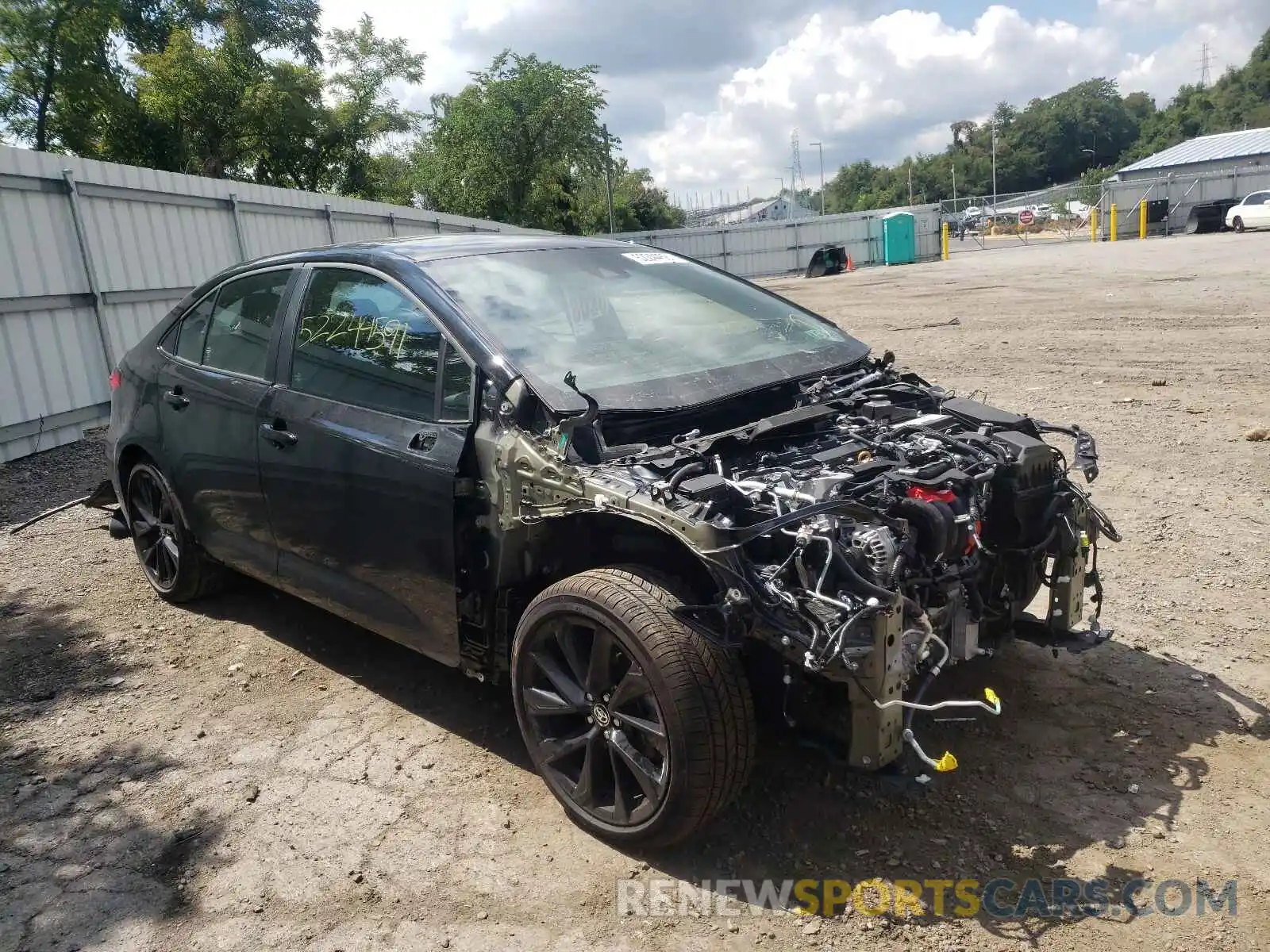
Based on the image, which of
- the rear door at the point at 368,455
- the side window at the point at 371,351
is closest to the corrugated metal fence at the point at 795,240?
the side window at the point at 371,351

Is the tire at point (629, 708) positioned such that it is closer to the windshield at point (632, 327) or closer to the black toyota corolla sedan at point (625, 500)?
the black toyota corolla sedan at point (625, 500)

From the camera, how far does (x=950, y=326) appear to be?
13867mm

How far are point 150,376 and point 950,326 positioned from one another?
37.7 feet

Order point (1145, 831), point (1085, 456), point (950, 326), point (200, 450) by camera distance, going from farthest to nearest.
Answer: point (950, 326), point (200, 450), point (1085, 456), point (1145, 831)

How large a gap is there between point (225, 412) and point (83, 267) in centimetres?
624

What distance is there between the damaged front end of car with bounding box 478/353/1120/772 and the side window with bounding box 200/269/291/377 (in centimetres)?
153

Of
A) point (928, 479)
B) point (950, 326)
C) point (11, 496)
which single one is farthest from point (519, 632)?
point (950, 326)

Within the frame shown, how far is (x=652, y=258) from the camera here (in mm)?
4461

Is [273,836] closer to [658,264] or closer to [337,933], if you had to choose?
[337,933]

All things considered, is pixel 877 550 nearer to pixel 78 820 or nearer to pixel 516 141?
pixel 78 820

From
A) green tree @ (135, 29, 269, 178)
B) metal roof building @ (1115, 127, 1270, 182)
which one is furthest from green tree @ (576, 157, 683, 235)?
metal roof building @ (1115, 127, 1270, 182)

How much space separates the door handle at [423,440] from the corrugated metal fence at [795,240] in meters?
32.3

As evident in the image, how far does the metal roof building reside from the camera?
5288cm

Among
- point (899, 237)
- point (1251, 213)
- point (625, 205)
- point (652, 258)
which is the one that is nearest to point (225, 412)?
point (652, 258)
